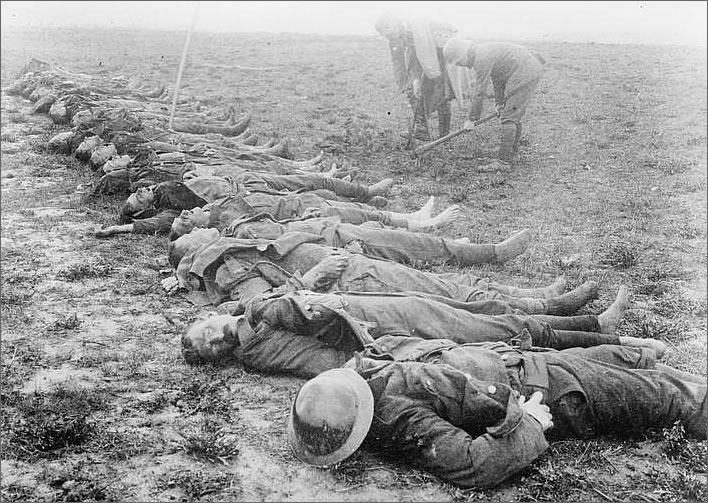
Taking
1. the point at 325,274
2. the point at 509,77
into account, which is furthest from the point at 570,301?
the point at 509,77

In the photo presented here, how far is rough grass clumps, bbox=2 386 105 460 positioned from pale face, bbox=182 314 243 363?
59cm

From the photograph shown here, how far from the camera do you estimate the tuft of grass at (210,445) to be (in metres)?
3.24

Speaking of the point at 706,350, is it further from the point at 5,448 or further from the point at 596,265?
the point at 5,448

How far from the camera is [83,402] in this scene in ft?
12.1

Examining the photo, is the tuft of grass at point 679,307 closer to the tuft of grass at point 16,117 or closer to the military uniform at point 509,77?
the military uniform at point 509,77

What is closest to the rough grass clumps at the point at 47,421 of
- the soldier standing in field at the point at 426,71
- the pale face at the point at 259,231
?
the pale face at the point at 259,231

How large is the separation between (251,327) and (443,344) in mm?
1181

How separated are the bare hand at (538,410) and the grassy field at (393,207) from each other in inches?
7.1

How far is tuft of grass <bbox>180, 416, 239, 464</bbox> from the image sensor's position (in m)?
3.24

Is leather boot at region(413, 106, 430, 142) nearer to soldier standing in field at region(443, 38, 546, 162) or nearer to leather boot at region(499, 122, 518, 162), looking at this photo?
soldier standing in field at region(443, 38, 546, 162)

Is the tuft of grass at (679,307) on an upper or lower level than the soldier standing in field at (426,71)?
lower

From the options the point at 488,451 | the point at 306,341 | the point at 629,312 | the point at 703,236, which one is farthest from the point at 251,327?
the point at 703,236

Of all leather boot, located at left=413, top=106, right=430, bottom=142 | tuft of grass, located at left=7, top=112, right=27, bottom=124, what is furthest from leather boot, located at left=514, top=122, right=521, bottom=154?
tuft of grass, located at left=7, top=112, right=27, bottom=124

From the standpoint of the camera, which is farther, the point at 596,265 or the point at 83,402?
the point at 596,265
